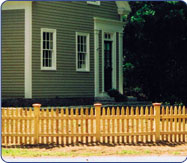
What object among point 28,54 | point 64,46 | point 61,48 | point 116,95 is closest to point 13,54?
point 28,54

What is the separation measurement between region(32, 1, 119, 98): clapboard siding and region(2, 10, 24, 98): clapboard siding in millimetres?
587

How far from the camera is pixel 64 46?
848 inches

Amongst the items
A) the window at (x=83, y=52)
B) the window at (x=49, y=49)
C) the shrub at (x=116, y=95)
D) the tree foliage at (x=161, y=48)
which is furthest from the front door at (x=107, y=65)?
the window at (x=49, y=49)

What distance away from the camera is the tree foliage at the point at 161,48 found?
79.9 ft

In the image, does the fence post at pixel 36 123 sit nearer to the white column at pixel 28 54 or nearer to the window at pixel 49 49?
the white column at pixel 28 54

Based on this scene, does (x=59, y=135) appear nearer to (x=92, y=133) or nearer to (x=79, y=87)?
(x=92, y=133)

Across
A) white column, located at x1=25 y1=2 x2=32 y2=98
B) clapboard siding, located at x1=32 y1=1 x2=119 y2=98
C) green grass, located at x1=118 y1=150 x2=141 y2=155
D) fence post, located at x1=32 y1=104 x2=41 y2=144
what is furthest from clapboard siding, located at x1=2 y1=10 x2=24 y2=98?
Answer: green grass, located at x1=118 y1=150 x2=141 y2=155

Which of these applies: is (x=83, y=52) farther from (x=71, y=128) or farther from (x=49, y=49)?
(x=71, y=128)

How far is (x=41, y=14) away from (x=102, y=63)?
4669 millimetres

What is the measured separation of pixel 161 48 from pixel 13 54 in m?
8.58

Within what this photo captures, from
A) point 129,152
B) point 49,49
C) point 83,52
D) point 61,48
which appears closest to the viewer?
point 129,152

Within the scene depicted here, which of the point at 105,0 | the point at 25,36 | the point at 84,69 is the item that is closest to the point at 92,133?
the point at 25,36

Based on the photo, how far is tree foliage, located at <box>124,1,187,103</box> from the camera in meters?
24.4

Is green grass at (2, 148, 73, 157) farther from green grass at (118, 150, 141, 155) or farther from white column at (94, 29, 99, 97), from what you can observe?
white column at (94, 29, 99, 97)
